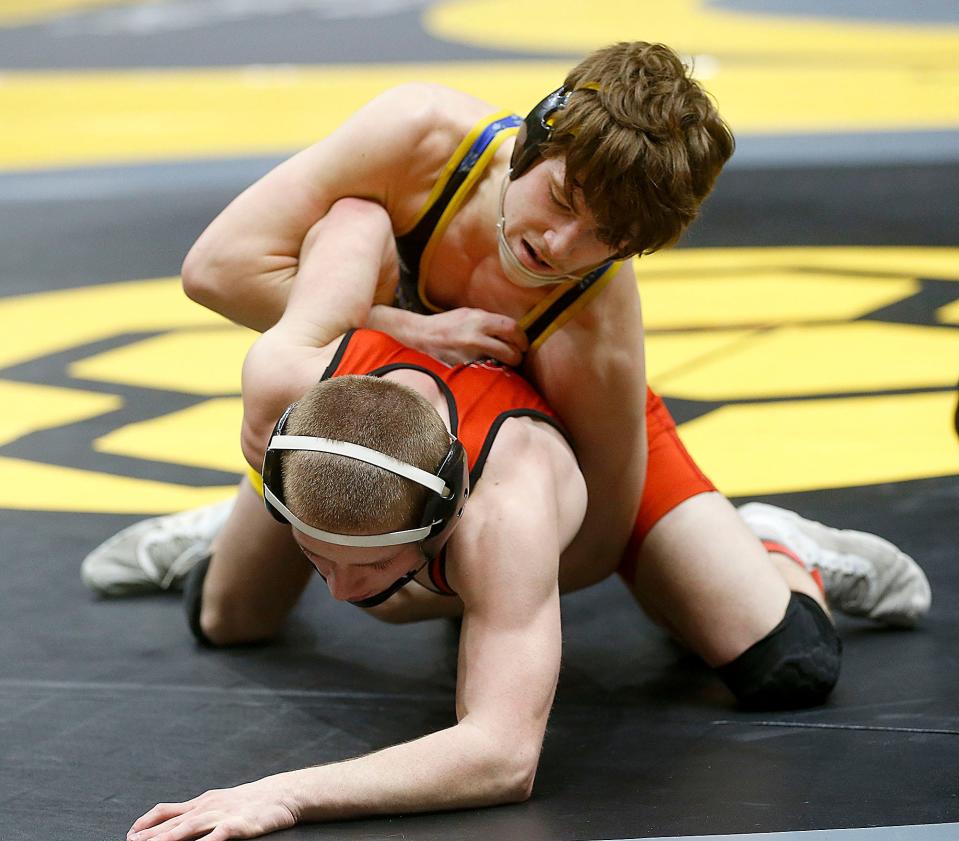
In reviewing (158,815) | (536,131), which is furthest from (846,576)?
(158,815)

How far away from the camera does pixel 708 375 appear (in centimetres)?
484

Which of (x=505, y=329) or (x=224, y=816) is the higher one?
(x=505, y=329)


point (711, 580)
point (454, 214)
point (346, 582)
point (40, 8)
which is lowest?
point (40, 8)

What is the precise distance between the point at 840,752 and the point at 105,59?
39.8 ft

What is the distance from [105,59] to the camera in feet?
43.4

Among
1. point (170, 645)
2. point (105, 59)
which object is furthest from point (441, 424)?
point (105, 59)

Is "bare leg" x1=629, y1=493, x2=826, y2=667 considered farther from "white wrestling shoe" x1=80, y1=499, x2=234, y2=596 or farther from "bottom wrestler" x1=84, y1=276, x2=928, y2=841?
"white wrestling shoe" x1=80, y1=499, x2=234, y2=596

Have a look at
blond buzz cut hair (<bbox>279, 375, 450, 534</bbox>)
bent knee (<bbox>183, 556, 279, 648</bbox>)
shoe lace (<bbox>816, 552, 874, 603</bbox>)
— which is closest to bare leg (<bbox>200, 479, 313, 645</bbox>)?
bent knee (<bbox>183, 556, 279, 648</bbox>)

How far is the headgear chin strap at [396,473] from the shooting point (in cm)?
210

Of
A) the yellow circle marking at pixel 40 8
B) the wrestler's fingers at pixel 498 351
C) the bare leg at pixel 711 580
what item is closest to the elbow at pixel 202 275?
the wrestler's fingers at pixel 498 351

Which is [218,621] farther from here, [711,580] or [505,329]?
[711,580]

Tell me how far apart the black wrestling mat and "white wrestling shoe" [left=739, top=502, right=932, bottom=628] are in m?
0.07

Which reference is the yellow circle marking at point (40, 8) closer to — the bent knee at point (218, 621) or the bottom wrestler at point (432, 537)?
the bent knee at point (218, 621)

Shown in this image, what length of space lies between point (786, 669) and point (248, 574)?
1114 millimetres
